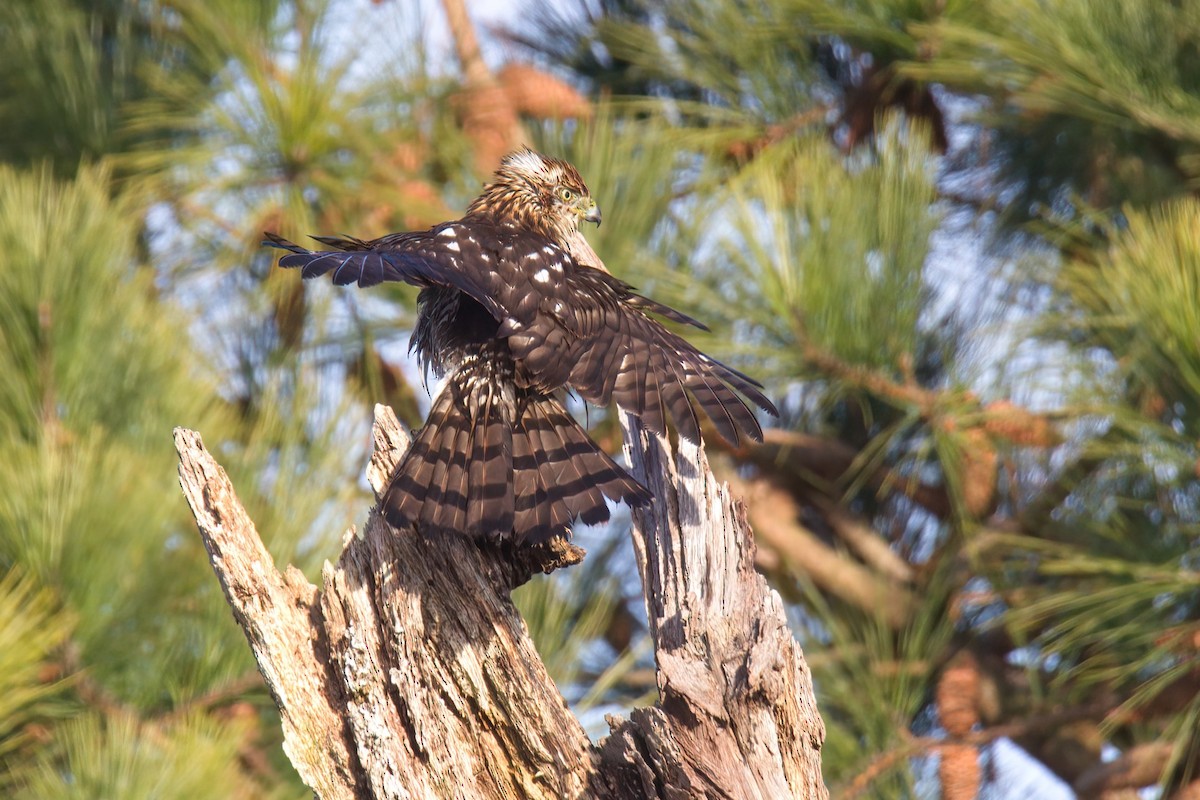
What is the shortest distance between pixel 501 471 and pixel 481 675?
41 centimetres

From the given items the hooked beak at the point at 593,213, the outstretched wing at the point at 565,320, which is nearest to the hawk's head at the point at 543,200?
the hooked beak at the point at 593,213

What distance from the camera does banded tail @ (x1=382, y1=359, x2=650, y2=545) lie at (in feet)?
8.64

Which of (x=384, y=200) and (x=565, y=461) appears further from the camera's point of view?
(x=384, y=200)

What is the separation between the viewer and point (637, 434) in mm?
3062

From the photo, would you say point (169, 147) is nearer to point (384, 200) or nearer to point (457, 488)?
point (384, 200)

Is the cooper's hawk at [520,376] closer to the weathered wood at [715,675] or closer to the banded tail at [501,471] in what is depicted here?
the banded tail at [501,471]

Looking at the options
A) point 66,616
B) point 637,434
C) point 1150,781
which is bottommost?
point 1150,781

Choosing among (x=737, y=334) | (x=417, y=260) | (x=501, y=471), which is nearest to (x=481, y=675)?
(x=501, y=471)

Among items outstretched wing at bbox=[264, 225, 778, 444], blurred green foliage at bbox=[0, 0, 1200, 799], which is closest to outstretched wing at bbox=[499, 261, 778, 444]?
outstretched wing at bbox=[264, 225, 778, 444]

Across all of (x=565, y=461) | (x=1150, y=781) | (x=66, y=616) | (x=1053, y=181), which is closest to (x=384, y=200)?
(x=66, y=616)

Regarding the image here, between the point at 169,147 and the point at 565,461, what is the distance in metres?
3.28

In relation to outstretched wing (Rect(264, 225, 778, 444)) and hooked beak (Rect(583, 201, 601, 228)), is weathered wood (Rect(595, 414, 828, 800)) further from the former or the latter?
hooked beak (Rect(583, 201, 601, 228))

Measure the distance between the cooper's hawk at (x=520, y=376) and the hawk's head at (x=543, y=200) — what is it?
1.81 ft

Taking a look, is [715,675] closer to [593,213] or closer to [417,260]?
[417,260]
